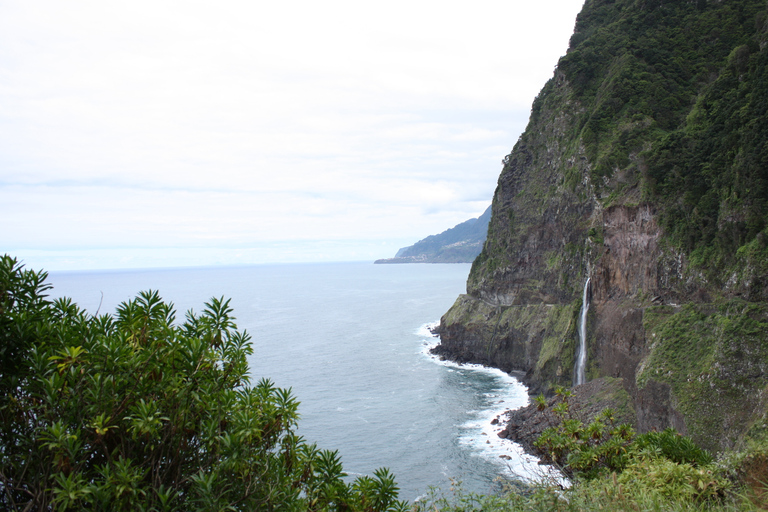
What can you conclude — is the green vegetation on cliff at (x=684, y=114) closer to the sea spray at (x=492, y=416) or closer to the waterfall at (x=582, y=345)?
the waterfall at (x=582, y=345)

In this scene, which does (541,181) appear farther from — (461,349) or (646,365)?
(646,365)

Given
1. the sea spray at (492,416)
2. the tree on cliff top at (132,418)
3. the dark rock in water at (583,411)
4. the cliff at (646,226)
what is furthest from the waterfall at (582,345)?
the tree on cliff top at (132,418)

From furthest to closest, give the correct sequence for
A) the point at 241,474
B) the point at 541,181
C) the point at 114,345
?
1. the point at 541,181
2. the point at 241,474
3. the point at 114,345

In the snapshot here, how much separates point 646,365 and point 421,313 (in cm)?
7991

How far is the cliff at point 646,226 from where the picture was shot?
108 ft

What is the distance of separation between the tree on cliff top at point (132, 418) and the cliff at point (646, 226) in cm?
2767

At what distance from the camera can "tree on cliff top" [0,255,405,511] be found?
28.6 ft

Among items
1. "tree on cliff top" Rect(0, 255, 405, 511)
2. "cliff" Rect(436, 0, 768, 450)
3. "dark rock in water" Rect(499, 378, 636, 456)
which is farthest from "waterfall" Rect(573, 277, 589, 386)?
"tree on cliff top" Rect(0, 255, 405, 511)

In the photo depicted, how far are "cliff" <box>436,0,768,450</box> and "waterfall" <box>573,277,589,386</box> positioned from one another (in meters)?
0.80

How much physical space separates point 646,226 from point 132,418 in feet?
146

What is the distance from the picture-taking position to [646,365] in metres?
36.4

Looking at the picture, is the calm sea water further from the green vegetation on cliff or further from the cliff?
the green vegetation on cliff

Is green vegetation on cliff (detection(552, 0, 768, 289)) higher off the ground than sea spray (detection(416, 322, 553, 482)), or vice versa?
green vegetation on cliff (detection(552, 0, 768, 289))

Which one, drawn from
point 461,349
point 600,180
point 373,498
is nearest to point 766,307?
point 600,180
